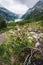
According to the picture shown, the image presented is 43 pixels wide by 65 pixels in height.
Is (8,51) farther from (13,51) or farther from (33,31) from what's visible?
(33,31)

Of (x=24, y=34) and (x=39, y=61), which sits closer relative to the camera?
(x=39, y=61)

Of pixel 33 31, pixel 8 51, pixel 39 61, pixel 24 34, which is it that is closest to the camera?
pixel 39 61

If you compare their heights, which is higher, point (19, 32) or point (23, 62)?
point (19, 32)

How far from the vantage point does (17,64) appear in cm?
1274

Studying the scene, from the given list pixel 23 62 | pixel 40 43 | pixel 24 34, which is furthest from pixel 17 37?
pixel 23 62

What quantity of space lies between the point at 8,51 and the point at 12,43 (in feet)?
3.16

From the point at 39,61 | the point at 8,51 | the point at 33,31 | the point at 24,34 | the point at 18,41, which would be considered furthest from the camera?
the point at 33,31

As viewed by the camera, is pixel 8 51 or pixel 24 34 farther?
pixel 24 34

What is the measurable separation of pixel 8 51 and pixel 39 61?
6.67 ft

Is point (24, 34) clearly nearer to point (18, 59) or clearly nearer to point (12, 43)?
point (12, 43)

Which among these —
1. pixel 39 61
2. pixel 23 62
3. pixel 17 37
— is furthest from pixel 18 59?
pixel 17 37

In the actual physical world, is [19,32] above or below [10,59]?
above

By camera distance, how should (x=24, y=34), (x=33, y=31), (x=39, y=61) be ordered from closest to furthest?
(x=39, y=61) → (x=24, y=34) → (x=33, y=31)

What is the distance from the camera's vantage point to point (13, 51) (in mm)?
13617
